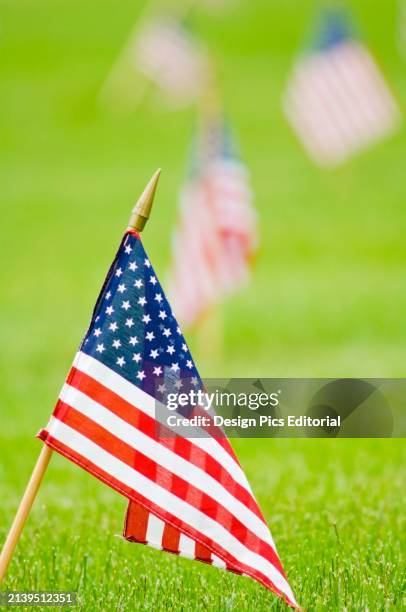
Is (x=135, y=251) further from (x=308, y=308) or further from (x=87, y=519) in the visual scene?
(x=308, y=308)

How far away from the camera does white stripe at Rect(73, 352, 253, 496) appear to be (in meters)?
4.32

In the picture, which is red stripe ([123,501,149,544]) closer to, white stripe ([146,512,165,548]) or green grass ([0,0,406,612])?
white stripe ([146,512,165,548])

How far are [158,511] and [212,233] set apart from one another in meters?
7.98

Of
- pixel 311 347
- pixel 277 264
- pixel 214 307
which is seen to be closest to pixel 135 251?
pixel 214 307

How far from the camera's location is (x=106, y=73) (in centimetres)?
3650

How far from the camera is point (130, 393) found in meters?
4.36

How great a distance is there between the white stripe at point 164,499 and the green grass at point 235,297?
22cm

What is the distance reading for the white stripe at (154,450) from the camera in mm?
4301

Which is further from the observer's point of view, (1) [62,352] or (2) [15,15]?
(2) [15,15]

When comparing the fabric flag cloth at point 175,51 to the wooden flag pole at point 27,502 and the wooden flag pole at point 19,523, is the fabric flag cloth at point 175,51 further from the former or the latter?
the wooden flag pole at point 19,523

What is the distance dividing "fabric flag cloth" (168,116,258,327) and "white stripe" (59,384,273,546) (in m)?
7.64

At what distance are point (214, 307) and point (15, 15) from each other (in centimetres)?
3299

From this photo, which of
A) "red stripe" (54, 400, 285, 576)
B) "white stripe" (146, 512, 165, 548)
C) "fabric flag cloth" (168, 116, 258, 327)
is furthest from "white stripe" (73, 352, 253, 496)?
"fabric flag cloth" (168, 116, 258, 327)

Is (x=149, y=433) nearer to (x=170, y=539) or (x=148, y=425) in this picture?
(x=148, y=425)
